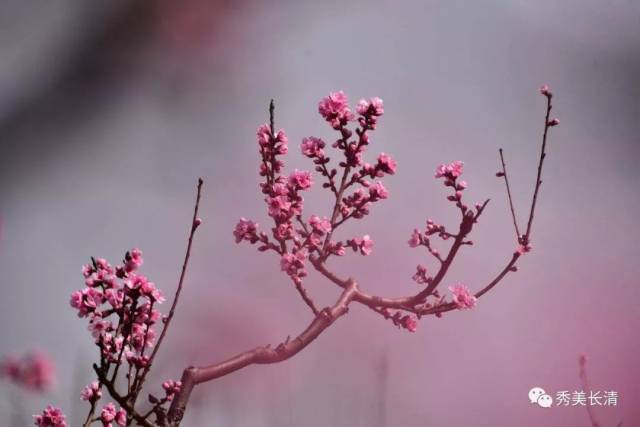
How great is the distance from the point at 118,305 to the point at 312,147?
541 millimetres

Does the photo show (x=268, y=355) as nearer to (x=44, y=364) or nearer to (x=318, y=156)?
(x=318, y=156)

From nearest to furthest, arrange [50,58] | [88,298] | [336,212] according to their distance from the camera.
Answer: [88,298] → [336,212] → [50,58]

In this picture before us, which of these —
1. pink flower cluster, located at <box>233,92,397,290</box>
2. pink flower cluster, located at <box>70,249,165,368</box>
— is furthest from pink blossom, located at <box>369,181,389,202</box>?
pink flower cluster, located at <box>70,249,165,368</box>

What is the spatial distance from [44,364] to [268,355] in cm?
60

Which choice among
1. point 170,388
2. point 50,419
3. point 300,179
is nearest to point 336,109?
point 300,179

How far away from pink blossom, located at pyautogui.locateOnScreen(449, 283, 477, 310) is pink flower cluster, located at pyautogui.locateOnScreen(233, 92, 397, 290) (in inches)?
8.6

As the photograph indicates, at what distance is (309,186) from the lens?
132 cm

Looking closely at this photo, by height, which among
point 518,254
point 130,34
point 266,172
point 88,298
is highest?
point 130,34

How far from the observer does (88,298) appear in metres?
1.15

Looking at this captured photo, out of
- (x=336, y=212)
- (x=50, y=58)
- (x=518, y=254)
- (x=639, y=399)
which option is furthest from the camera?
(x=639, y=399)

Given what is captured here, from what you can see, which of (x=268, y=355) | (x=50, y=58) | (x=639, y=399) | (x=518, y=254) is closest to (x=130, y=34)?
(x=50, y=58)

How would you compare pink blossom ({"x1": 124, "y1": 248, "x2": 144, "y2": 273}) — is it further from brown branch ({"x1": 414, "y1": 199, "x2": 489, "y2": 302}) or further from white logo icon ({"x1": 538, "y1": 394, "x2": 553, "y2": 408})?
white logo icon ({"x1": 538, "y1": 394, "x2": 553, "y2": 408})

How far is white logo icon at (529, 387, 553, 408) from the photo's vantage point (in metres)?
1.67

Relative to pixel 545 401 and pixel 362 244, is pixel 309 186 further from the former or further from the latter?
pixel 545 401
